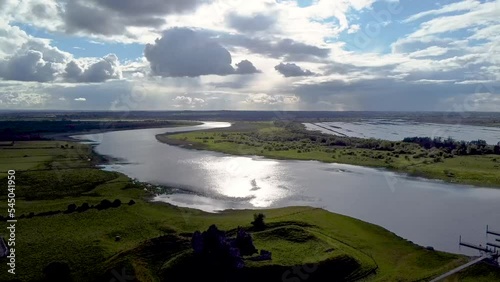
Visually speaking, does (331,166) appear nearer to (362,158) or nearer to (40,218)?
(362,158)

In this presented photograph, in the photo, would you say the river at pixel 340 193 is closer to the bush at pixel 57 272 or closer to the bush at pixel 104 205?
the bush at pixel 104 205

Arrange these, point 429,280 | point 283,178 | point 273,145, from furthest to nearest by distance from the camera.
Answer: point 273,145
point 283,178
point 429,280

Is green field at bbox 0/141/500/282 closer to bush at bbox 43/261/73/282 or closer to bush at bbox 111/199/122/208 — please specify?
bush at bbox 111/199/122/208

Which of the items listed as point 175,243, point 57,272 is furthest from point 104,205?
point 57,272

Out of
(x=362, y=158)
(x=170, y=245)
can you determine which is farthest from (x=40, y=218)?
(x=362, y=158)

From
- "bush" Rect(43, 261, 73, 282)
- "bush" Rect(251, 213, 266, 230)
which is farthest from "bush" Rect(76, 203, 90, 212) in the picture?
"bush" Rect(251, 213, 266, 230)

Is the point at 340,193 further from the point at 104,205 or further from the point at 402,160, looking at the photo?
the point at 402,160

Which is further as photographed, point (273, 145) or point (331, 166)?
point (273, 145)
